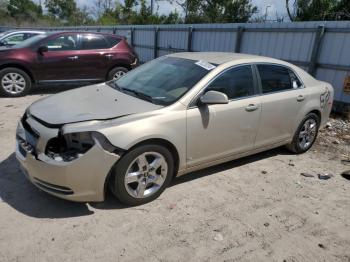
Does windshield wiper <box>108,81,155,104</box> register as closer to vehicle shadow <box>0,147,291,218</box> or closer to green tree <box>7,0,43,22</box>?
vehicle shadow <box>0,147,291,218</box>

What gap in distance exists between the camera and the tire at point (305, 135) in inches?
212

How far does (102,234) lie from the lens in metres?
3.25

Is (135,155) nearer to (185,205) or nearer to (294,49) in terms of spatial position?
(185,205)

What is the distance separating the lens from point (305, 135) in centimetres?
555

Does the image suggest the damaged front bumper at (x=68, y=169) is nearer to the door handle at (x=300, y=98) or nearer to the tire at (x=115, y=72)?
the door handle at (x=300, y=98)

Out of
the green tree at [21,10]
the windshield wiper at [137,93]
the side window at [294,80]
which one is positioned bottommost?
the green tree at [21,10]

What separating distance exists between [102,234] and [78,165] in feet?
2.22

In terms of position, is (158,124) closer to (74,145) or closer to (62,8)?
(74,145)

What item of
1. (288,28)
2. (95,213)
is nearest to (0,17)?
(288,28)

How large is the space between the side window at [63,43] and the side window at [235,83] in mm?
6070

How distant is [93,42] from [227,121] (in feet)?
21.2

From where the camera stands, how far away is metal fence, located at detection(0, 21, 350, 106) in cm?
786

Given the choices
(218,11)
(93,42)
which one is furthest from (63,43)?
(218,11)

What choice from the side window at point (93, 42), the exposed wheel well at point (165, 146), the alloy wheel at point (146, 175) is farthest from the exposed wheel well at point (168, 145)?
the side window at point (93, 42)
